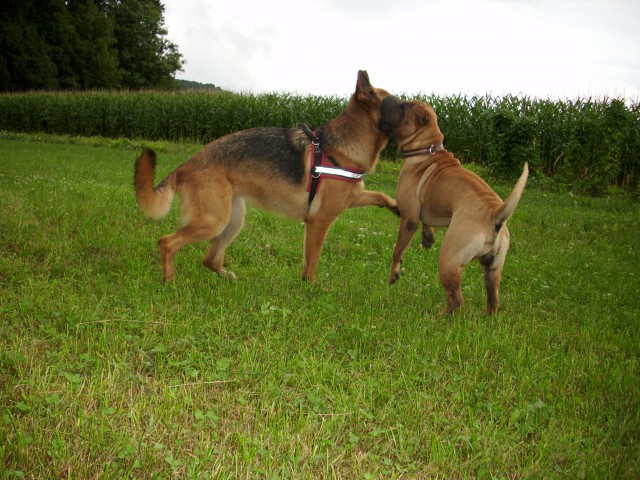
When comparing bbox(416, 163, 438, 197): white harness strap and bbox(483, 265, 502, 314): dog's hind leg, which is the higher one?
bbox(416, 163, 438, 197): white harness strap

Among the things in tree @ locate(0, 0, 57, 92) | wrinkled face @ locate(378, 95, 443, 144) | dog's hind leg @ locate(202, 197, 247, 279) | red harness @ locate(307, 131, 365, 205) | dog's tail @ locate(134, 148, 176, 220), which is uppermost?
tree @ locate(0, 0, 57, 92)

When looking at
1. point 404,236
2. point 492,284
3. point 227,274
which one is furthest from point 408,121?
point 227,274

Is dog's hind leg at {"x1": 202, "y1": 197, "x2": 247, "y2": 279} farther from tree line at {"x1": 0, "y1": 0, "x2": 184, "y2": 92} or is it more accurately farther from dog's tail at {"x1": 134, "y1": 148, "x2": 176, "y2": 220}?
tree line at {"x1": 0, "y1": 0, "x2": 184, "y2": 92}

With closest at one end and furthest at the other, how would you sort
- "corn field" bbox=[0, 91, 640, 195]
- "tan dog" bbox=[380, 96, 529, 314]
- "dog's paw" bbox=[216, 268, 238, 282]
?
"tan dog" bbox=[380, 96, 529, 314] → "dog's paw" bbox=[216, 268, 238, 282] → "corn field" bbox=[0, 91, 640, 195]

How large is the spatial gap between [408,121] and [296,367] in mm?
3002

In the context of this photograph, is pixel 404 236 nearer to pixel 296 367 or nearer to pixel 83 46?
pixel 296 367

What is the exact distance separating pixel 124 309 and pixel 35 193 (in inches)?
214

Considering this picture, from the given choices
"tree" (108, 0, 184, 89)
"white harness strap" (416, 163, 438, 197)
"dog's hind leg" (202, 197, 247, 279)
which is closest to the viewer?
"white harness strap" (416, 163, 438, 197)

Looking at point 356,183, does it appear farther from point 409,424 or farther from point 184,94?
point 184,94

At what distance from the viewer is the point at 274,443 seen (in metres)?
2.84

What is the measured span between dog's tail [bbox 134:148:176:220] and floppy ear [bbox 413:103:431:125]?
105 inches

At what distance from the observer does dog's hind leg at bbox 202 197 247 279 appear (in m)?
6.04

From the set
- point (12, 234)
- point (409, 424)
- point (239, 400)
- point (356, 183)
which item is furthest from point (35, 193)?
point (409, 424)

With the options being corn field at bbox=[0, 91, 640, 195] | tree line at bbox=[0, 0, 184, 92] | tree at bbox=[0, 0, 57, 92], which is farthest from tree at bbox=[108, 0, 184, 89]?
corn field at bbox=[0, 91, 640, 195]
